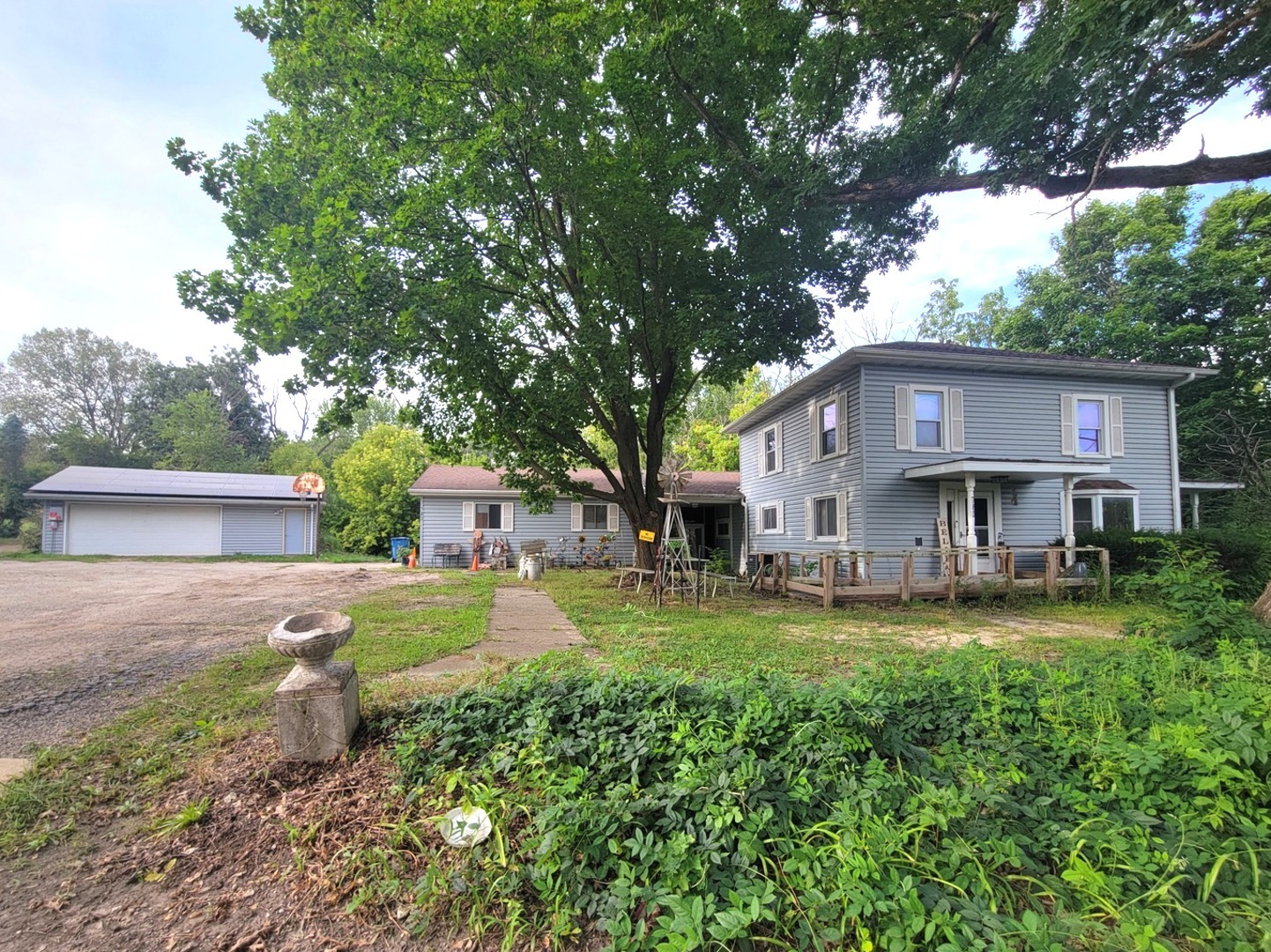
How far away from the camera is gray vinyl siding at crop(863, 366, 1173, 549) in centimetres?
1223

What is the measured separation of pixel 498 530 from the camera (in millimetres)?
20438

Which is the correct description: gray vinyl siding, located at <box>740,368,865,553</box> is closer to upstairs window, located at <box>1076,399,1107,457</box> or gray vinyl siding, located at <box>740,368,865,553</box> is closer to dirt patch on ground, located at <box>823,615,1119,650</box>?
dirt patch on ground, located at <box>823,615,1119,650</box>

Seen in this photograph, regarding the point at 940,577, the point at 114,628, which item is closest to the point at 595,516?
the point at 940,577

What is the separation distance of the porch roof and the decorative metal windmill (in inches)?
199

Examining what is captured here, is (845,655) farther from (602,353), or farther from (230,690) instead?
(602,353)

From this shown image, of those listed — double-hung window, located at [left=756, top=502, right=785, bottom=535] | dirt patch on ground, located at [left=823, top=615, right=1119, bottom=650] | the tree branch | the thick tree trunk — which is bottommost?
dirt patch on ground, located at [left=823, top=615, right=1119, bottom=650]

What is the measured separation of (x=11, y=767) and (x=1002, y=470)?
13279mm

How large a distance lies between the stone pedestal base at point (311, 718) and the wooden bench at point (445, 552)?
1774 centimetres

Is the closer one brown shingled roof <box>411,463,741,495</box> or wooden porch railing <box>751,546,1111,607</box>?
wooden porch railing <box>751,546,1111,607</box>

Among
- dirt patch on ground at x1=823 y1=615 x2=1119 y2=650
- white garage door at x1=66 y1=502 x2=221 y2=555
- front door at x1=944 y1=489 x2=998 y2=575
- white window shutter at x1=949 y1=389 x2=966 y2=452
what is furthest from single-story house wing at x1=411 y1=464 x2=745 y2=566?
dirt patch on ground at x1=823 y1=615 x2=1119 y2=650

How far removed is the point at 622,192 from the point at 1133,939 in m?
9.17

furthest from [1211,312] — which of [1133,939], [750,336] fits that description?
[1133,939]

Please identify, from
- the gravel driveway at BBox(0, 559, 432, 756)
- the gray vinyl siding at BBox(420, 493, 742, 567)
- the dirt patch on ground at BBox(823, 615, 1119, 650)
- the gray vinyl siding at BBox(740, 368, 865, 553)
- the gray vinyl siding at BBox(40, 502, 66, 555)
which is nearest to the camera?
the gravel driveway at BBox(0, 559, 432, 756)

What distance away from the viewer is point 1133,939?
161cm
